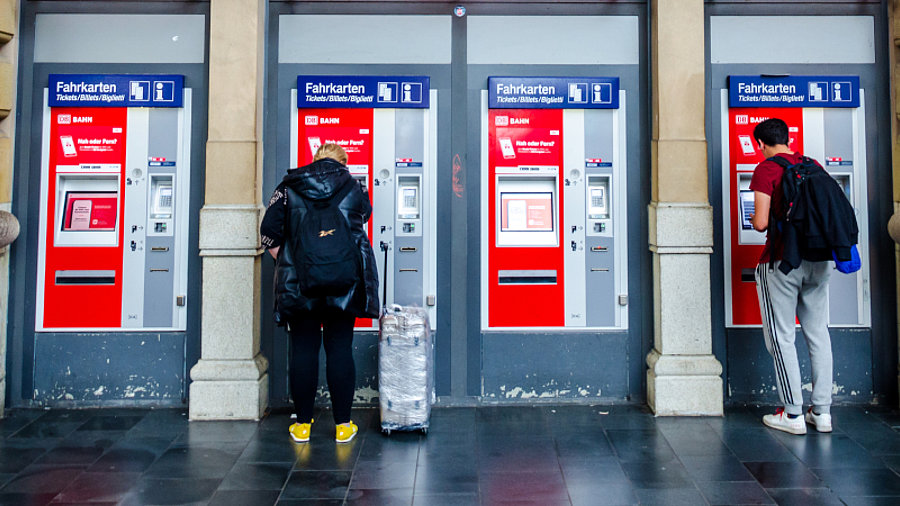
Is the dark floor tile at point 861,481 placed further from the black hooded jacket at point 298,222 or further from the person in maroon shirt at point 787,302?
the black hooded jacket at point 298,222

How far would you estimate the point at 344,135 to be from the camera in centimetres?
521

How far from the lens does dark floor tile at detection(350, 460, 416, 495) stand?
381 centimetres

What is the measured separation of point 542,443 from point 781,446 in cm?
139

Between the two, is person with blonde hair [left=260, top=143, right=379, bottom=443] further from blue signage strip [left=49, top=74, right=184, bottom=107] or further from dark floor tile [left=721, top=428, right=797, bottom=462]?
dark floor tile [left=721, top=428, right=797, bottom=462]

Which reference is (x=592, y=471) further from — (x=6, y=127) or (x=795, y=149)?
(x=6, y=127)

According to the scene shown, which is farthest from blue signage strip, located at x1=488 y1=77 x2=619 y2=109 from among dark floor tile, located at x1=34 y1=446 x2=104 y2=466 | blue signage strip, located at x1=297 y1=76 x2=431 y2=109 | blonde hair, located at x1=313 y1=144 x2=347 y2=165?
dark floor tile, located at x1=34 y1=446 x2=104 y2=466

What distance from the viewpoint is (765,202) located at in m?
4.56

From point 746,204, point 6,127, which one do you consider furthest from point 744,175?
point 6,127

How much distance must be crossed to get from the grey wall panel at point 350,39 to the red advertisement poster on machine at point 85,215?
1277mm

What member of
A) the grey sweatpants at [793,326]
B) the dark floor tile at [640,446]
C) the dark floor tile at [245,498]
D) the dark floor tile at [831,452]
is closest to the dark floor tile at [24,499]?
the dark floor tile at [245,498]

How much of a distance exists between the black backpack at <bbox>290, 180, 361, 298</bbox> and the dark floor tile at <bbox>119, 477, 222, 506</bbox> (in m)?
1.14

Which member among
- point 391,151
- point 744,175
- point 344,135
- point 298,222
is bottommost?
point 298,222

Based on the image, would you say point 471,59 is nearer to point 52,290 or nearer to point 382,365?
point 382,365

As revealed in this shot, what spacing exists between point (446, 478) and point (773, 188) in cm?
261
